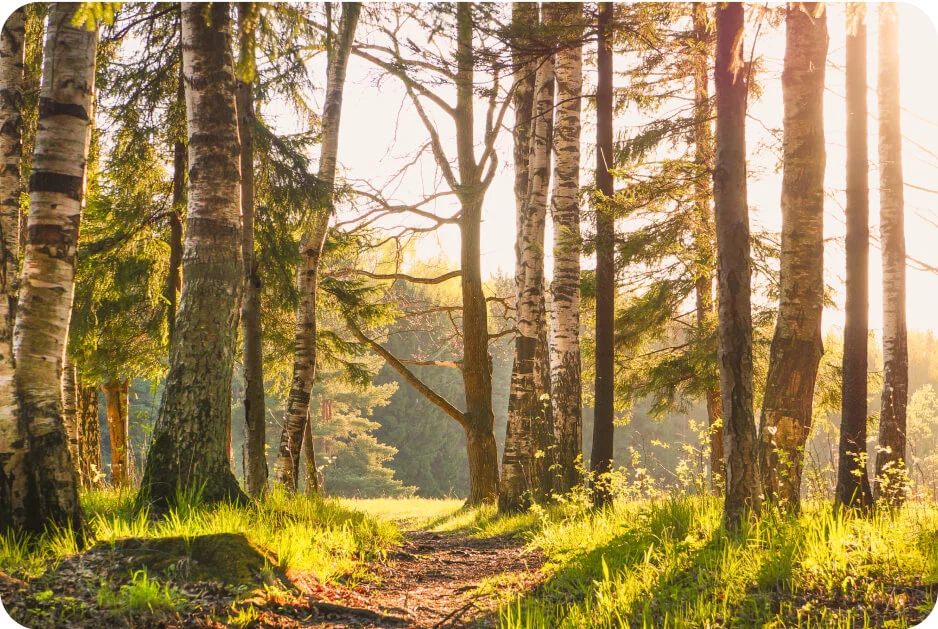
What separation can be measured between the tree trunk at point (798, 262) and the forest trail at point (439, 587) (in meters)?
2.42

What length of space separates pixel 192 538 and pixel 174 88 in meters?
5.87

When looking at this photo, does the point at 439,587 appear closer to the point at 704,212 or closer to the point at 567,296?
the point at 567,296

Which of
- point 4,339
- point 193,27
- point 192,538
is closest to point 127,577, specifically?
point 192,538

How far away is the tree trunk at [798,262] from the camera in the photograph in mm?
5395

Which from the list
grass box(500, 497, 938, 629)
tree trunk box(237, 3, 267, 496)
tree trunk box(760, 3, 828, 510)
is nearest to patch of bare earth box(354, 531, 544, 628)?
grass box(500, 497, 938, 629)

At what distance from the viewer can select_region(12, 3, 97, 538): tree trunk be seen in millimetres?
3766

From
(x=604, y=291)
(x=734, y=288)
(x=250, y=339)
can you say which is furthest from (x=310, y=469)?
(x=734, y=288)

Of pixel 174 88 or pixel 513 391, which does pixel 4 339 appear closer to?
pixel 174 88

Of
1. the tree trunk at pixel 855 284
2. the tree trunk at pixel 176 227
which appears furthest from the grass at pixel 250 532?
the tree trunk at pixel 855 284

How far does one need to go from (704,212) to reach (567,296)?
2968mm

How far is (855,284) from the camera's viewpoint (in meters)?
5.42

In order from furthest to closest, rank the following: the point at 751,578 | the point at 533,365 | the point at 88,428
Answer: the point at 88,428 → the point at 533,365 → the point at 751,578

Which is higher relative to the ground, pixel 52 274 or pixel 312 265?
pixel 312 265

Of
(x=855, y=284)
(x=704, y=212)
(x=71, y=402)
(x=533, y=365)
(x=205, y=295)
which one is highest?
(x=704, y=212)
